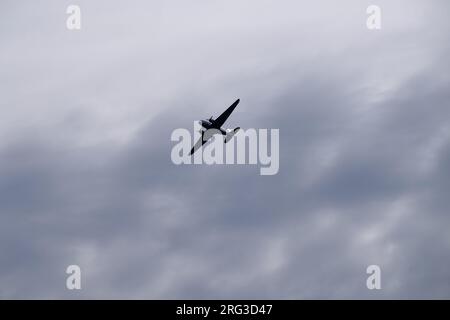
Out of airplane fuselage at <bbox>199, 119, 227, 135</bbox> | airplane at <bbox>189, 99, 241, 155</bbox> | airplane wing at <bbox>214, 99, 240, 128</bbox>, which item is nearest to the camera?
airplane fuselage at <bbox>199, 119, 227, 135</bbox>

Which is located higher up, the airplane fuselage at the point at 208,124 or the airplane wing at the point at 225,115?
the airplane wing at the point at 225,115

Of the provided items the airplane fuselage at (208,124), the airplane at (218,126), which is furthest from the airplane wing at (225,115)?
the airplane fuselage at (208,124)

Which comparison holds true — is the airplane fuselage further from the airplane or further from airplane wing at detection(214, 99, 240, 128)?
airplane wing at detection(214, 99, 240, 128)

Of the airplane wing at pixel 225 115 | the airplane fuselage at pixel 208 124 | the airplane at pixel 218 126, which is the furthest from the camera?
the airplane wing at pixel 225 115

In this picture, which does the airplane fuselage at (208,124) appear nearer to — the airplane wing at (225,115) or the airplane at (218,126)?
the airplane at (218,126)

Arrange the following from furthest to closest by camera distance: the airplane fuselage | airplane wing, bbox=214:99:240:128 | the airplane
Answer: airplane wing, bbox=214:99:240:128, the airplane, the airplane fuselage

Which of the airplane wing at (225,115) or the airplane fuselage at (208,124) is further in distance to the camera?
the airplane wing at (225,115)

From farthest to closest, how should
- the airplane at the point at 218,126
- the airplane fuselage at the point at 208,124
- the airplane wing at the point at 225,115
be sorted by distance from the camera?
the airplane wing at the point at 225,115, the airplane at the point at 218,126, the airplane fuselage at the point at 208,124

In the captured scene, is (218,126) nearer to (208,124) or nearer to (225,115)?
(208,124)

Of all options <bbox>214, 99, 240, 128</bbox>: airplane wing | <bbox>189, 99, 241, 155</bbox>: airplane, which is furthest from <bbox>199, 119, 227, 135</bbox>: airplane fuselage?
<bbox>214, 99, 240, 128</bbox>: airplane wing
